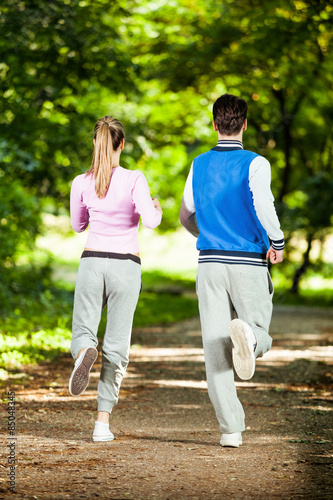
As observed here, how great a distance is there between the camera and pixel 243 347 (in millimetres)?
4512

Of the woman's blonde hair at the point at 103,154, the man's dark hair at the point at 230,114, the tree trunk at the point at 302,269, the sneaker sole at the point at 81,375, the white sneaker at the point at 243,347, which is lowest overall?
the tree trunk at the point at 302,269

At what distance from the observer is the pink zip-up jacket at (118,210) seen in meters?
4.80

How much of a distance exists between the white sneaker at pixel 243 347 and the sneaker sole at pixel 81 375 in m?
0.88

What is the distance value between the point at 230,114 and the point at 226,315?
4.16 ft

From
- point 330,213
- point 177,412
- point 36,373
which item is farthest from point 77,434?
point 330,213

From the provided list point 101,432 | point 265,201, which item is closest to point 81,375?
point 101,432

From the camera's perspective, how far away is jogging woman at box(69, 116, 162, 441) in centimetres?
482

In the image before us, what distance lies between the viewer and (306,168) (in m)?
22.7

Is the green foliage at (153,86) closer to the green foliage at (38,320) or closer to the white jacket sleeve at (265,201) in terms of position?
the green foliage at (38,320)

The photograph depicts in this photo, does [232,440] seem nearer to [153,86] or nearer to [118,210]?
[118,210]

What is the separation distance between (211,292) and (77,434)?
137cm

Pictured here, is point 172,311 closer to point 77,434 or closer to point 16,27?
point 16,27

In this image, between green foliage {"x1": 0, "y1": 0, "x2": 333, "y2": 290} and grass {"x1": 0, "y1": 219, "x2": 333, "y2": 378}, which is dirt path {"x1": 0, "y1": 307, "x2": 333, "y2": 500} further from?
green foliage {"x1": 0, "y1": 0, "x2": 333, "y2": 290}

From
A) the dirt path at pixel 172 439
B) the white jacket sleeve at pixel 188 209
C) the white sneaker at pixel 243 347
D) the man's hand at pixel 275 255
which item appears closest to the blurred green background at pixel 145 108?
the dirt path at pixel 172 439
